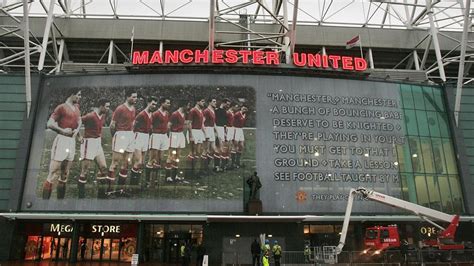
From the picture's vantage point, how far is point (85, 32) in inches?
1821

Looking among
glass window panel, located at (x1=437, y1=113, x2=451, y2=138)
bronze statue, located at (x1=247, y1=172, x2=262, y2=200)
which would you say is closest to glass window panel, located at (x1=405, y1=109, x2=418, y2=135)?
glass window panel, located at (x1=437, y1=113, x2=451, y2=138)

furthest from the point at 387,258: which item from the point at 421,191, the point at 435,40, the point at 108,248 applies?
the point at 435,40

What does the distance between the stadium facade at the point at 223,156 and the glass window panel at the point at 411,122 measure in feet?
0.48

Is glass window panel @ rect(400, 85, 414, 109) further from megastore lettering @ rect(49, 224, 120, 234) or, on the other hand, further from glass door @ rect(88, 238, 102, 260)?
glass door @ rect(88, 238, 102, 260)

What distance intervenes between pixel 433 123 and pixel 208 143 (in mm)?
24314

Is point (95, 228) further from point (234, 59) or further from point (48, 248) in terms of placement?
point (234, 59)

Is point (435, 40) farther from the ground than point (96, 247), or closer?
farther from the ground

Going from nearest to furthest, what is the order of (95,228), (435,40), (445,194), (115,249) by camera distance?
(115,249)
(95,228)
(445,194)
(435,40)

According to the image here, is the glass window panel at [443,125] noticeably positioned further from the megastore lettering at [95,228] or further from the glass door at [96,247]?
the glass door at [96,247]

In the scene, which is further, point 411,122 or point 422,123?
point 422,123

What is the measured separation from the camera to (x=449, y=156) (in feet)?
131

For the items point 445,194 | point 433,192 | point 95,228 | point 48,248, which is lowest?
point 48,248

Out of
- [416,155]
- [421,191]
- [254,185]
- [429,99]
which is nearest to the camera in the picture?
[254,185]

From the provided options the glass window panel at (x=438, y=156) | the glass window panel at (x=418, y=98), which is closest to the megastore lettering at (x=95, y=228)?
the glass window panel at (x=438, y=156)
